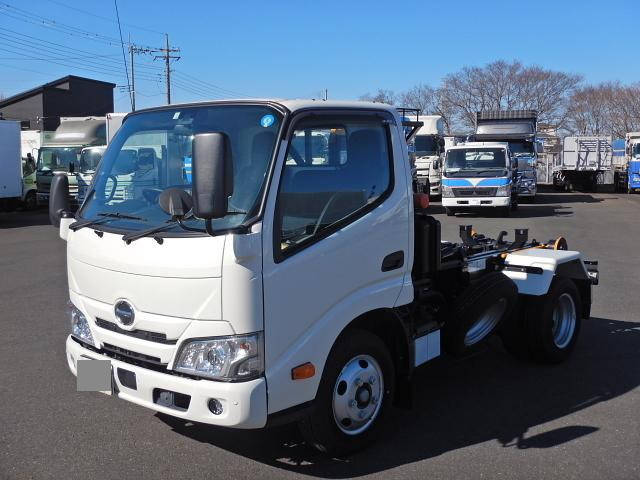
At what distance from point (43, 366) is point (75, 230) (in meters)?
2.32

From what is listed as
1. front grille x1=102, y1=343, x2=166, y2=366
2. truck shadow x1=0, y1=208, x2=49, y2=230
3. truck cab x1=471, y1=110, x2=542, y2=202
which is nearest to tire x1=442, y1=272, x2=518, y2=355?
front grille x1=102, y1=343, x2=166, y2=366

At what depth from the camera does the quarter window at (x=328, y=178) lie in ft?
11.7

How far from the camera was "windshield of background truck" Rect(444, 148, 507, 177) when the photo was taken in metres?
20.3

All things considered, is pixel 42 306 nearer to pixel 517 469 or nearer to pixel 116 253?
pixel 116 253

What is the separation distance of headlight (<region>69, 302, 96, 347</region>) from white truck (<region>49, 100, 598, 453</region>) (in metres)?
0.01

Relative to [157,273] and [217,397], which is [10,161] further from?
[217,397]

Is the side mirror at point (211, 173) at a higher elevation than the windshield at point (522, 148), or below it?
below

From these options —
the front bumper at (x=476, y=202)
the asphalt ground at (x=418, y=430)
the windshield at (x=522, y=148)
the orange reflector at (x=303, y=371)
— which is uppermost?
the windshield at (x=522, y=148)

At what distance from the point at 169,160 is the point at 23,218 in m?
20.0

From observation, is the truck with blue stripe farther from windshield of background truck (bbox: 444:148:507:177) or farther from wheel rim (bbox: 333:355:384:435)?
wheel rim (bbox: 333:355:384:435)

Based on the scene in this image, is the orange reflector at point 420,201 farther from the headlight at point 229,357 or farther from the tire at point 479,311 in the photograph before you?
the headlight at point 229,357

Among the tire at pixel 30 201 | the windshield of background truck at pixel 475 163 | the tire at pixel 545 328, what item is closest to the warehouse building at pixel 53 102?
the tire at pixel 30 201

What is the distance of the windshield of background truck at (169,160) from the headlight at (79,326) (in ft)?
2.05

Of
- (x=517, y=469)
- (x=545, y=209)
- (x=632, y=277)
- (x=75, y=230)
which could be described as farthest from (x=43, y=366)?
(x=545, y=209)
